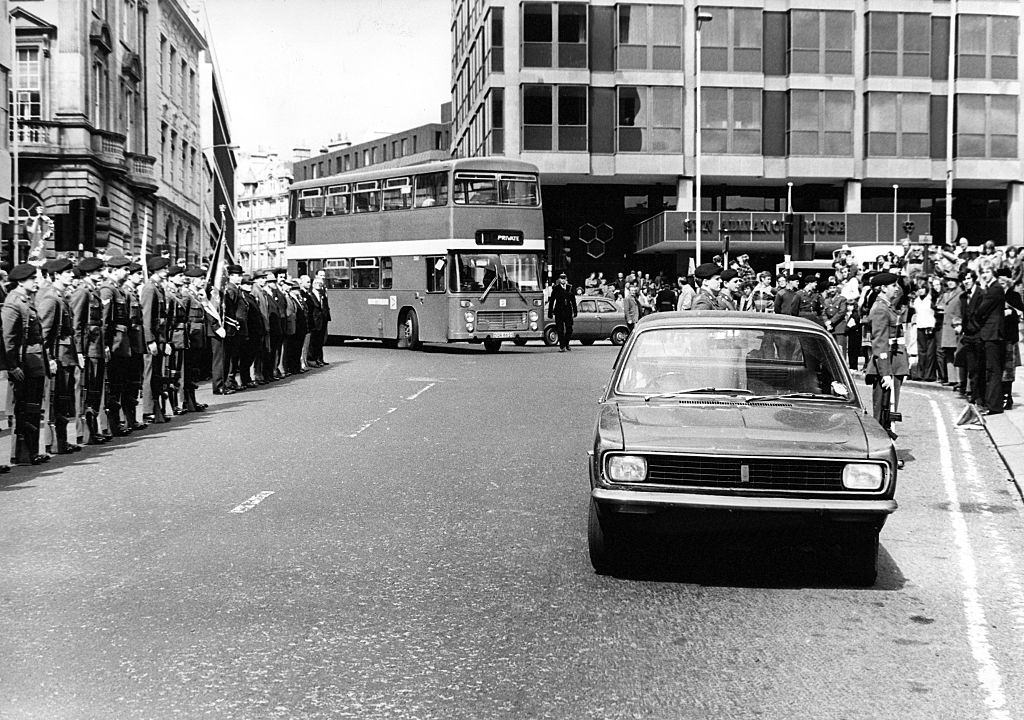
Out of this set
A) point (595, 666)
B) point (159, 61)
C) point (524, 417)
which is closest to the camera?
point (595, 666)

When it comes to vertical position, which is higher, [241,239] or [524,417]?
[241,239]

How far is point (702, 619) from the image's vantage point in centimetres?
595

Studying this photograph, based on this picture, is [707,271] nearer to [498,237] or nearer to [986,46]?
[498,237]

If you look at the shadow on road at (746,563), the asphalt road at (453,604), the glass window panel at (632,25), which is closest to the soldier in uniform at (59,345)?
the asphalt road at (453,604)

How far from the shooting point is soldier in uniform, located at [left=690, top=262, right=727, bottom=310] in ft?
76.9

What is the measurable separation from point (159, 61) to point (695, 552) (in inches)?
2110

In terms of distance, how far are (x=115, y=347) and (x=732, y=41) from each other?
131 feet

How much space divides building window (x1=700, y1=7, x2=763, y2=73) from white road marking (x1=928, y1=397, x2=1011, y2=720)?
40.8 metres

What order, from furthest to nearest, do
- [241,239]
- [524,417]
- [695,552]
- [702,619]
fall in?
[241,239]
[524,417]
[695,552]
[702,619]

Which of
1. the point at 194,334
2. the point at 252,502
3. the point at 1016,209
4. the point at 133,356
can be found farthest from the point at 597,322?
the point at 252,502

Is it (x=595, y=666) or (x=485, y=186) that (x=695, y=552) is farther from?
(x=485, y=186)

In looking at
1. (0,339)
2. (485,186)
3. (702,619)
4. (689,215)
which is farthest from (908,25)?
(702,619)

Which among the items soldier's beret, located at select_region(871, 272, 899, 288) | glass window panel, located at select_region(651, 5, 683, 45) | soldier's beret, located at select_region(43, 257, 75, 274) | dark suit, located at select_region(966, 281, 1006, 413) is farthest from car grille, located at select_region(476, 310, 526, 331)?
glass window panel, located at select_region(651, 5, 683, 45)

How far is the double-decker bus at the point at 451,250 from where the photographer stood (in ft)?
95.7
